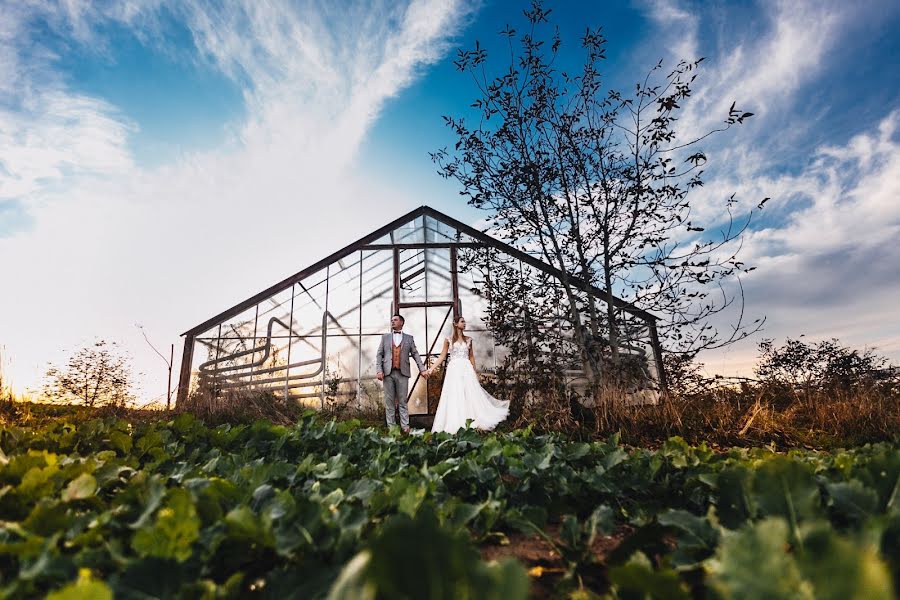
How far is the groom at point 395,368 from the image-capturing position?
885 cm

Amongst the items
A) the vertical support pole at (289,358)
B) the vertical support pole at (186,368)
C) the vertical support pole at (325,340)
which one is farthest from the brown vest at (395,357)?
the vertical support pole at (186,368)

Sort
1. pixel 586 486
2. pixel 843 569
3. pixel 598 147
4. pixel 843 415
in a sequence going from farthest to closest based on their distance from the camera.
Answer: pixel 598 147, pixel 843 415, pixel 586 486, pixel 843 569

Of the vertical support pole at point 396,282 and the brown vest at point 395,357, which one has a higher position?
the vertical support pole at point 396,282

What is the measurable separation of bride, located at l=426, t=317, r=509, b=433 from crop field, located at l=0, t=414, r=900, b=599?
19.8ft

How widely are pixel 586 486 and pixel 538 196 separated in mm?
7422

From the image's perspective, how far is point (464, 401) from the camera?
8.12 m

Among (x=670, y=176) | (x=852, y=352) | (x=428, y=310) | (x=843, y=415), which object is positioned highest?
(x=670, y=176)

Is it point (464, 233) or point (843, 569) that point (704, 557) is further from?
point (464, 233)

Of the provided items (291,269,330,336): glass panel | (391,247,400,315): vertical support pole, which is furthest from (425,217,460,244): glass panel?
(291,269,330,336): glass panel

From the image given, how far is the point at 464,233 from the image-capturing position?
12922mm

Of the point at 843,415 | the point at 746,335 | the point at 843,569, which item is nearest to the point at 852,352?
the point at 746,335

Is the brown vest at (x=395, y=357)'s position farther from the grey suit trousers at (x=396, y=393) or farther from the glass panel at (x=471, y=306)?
the glass panel at (x=471, y=306)

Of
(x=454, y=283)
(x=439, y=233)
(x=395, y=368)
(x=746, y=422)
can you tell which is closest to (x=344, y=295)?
(x=454, y=283)

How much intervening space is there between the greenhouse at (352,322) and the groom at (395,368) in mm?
2158
